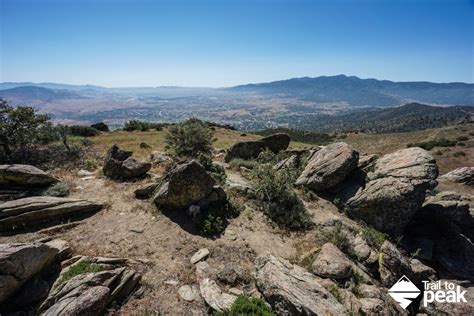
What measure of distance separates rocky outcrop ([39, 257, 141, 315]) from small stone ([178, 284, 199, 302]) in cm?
143

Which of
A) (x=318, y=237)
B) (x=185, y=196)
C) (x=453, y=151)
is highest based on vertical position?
(x=185, y=196)

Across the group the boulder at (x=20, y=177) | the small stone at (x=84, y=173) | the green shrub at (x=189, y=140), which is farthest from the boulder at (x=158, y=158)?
the boulder at (x=20, y=177)

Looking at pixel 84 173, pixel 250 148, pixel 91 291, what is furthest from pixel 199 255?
pixel 250 148

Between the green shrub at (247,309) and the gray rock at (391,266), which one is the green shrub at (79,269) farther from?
the gray rock at (391,266)

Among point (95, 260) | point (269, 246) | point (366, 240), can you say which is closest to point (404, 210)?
point (366, 240)

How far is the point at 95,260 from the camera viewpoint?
A: 8.53 meters

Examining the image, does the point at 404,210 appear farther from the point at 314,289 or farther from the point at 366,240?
the point at 314,289

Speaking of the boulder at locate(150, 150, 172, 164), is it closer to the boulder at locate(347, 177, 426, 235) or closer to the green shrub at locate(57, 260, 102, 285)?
the green shrub at locate(57, 260, 102, 285)

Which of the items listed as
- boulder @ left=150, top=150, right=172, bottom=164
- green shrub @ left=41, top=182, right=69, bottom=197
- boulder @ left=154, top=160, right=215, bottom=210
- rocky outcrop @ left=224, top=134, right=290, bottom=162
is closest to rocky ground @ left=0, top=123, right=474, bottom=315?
green shrub @ left=41, top=182, right=69, bottom=197

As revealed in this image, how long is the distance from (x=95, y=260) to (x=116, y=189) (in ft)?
21.3

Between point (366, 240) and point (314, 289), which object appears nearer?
point (314, 289)

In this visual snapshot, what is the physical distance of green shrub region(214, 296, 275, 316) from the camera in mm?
7074

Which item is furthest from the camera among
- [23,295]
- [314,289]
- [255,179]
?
[255,179]

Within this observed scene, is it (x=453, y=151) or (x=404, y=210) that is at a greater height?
(x=404, y=210)
